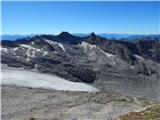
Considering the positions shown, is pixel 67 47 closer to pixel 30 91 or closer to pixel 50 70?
pixel 50 70

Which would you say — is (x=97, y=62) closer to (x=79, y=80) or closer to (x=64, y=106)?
(x=79, y=80)

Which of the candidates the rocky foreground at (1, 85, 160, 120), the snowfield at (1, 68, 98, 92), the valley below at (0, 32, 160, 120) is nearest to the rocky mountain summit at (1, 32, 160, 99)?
the valley below at (0, 32, 160, 120)

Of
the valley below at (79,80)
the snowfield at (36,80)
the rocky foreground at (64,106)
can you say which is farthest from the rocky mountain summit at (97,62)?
the rocky foreground at (64,106)

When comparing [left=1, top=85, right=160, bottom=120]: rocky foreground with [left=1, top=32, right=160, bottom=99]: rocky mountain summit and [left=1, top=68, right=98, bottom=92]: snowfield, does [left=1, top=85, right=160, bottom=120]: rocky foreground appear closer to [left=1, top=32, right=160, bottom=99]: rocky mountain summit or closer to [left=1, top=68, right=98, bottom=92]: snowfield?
[left=1, top=68, right=98, bottom=92]: snowfield

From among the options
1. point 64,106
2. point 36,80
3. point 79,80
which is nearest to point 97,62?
point 79,80

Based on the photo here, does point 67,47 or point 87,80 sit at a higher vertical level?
point 67,47

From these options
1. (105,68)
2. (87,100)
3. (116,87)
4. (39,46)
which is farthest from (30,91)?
(39,46)
